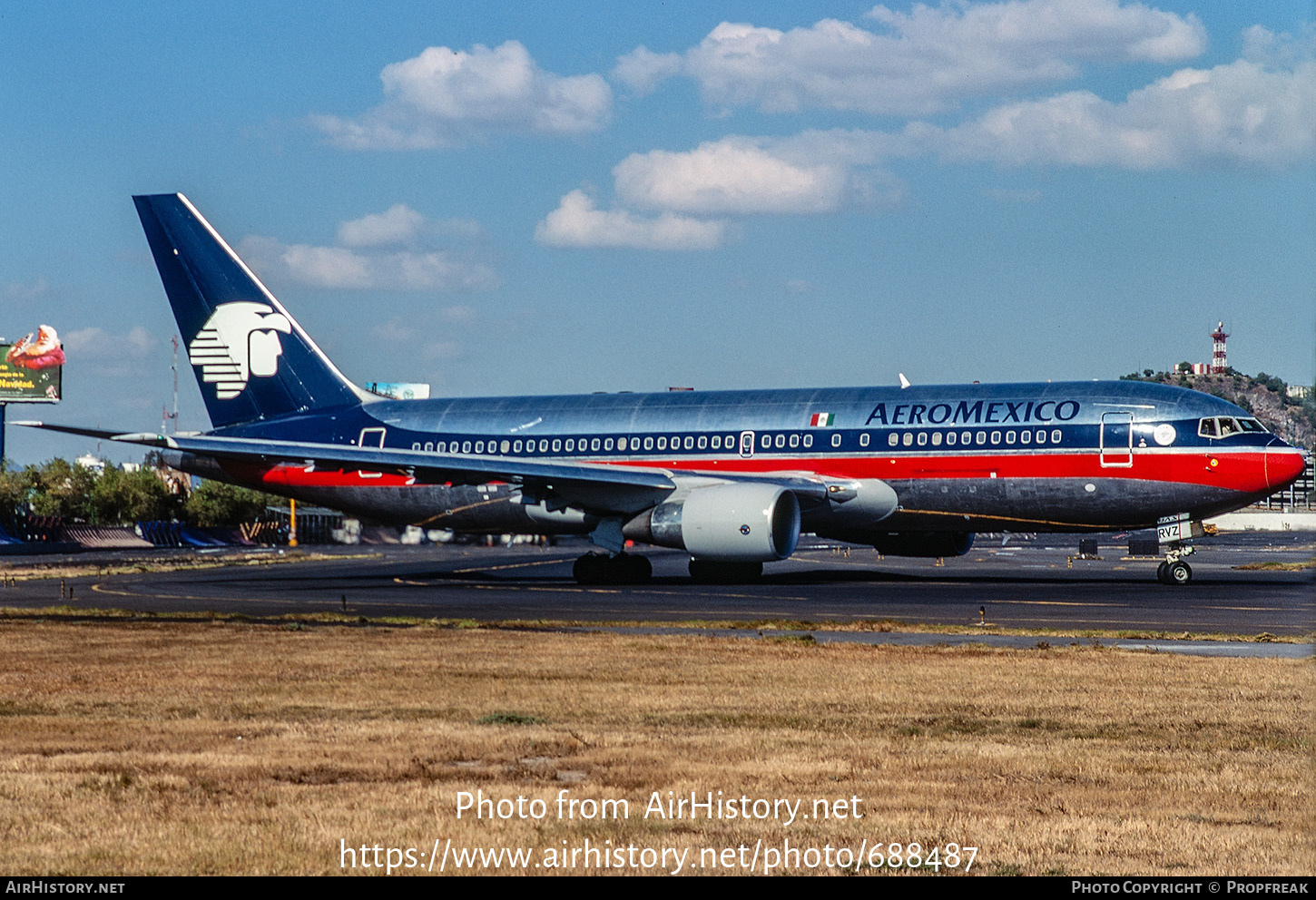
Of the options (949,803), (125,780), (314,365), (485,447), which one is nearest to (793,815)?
(949,803)

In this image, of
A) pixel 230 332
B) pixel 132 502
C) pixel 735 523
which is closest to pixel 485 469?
pixel 735 523

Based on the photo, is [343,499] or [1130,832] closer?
[1130,832]

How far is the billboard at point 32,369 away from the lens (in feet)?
360

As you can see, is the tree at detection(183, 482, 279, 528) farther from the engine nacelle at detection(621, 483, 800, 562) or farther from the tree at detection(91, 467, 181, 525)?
the engine nacelle at detection(621, 483, 800, 562)

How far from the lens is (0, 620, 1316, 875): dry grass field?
9234 millimetres

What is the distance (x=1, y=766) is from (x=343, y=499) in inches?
1314

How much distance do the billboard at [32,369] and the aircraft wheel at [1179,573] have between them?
95.6 m

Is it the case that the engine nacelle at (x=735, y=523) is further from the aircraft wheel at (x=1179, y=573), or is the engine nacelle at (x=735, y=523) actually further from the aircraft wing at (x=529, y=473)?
the aircraft wheel at (x=1179, y=573)

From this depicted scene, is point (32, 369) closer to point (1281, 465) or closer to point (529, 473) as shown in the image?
point (529, 473)

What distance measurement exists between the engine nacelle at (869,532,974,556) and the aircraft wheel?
252 inches

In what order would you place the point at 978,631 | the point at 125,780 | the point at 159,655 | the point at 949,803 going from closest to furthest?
1. the point at 949,803
2. the point at 125,780
3. the point at 159,655
4. the point at 978,631

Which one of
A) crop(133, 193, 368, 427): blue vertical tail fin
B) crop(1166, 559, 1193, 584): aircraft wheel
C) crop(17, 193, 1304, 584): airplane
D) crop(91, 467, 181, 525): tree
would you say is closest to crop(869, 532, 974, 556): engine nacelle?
crop(17, 193, 1304, 584): airplane

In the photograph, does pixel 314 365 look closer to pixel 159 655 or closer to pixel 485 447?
pixel 485 447

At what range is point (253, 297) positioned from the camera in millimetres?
45062
